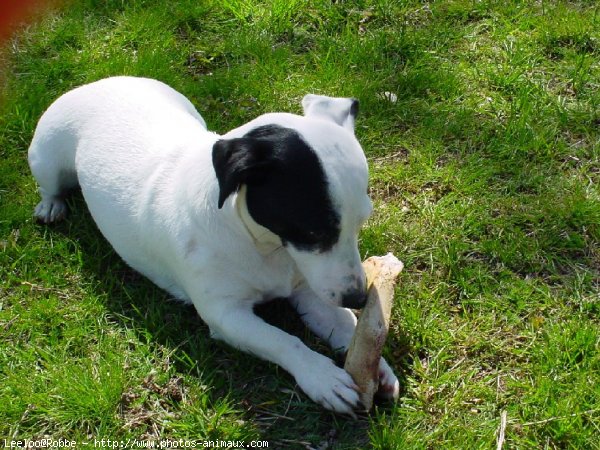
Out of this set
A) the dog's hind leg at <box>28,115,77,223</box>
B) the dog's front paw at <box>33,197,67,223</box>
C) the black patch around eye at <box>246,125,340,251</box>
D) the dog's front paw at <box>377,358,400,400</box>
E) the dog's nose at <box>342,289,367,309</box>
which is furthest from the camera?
the dog's front paw at <box>33,197,67,223</box>

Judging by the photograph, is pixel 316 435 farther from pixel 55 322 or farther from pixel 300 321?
pixel 55 322

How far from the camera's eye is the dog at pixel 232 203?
8.15ft

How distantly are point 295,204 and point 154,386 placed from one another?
104cm

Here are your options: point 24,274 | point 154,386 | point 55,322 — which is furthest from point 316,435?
point 24,274

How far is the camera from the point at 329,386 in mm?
2654

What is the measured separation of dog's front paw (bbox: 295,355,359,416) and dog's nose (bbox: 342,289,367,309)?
26 cm

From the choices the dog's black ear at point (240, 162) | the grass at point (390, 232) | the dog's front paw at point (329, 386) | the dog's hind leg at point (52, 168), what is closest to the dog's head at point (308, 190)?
the dog's black ear at point (240, 162)

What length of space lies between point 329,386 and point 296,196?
28.5 inches

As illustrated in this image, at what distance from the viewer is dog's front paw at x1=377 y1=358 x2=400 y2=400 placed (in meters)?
2.72

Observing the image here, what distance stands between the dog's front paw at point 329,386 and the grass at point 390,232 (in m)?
0.10

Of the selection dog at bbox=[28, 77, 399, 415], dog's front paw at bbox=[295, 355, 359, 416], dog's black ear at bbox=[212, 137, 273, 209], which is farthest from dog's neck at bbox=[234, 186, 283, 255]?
dog's front paw at bbox=[295, 355, 359, 416]

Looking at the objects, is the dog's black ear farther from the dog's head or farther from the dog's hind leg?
the dog's hind leg

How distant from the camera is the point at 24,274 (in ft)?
11.6

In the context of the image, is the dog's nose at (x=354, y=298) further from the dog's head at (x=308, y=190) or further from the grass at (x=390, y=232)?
the grass at (x=390, y=232)
